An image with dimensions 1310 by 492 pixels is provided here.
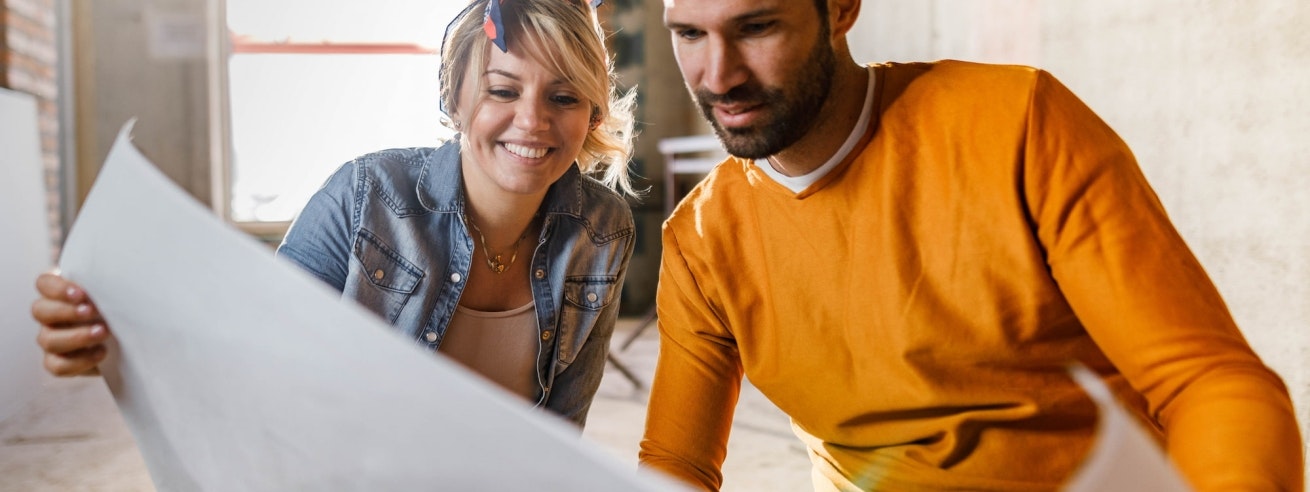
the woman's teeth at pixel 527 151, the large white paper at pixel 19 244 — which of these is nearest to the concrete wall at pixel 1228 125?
the woman's teeth at pixel 527 151

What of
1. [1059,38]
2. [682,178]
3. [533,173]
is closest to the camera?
[533,173]

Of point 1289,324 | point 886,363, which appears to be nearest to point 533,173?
point 886,363

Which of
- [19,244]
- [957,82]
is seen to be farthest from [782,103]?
[19,244]

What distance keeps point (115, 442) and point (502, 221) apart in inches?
81.5

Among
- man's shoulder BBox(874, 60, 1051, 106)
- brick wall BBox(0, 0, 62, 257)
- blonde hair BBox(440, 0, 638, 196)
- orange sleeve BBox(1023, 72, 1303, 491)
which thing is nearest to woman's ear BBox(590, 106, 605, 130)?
blonde hair BBox(440, 0, 638, 196)

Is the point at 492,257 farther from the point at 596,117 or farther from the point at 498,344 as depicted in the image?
the point at 596,117

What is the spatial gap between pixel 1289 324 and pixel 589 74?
1.36 m

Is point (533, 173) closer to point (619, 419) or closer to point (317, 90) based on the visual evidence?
point (619, 419)

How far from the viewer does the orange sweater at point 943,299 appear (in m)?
0.78

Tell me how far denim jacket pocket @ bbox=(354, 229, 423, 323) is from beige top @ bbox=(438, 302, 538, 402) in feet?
0.26

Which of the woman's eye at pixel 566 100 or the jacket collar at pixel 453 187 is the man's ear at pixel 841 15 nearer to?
the woman's eye at pixel 566 100

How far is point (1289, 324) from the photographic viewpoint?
1.72 m

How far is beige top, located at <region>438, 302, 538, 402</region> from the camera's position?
1320 mm

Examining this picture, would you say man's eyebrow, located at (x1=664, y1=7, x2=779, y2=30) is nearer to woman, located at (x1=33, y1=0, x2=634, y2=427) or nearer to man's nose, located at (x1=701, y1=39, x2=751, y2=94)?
man's nose, located at (x1=701, y1=39, x2=751, y2=94)
